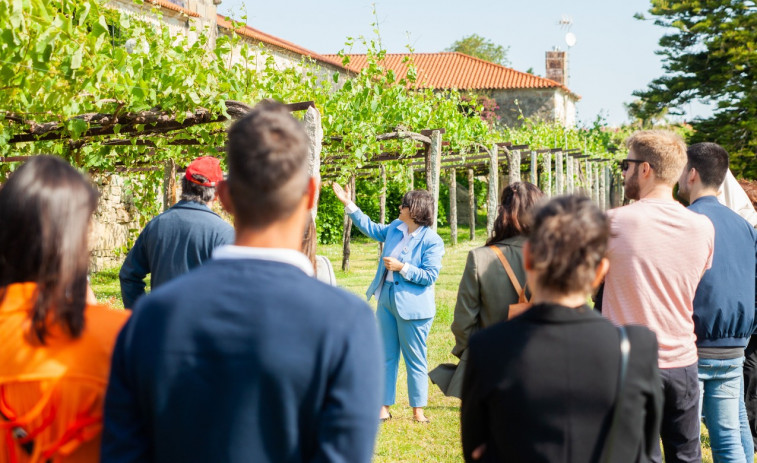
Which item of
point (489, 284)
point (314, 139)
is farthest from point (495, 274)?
point (314, 139)

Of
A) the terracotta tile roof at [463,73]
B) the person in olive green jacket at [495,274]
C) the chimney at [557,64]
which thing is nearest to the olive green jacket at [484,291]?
the person in olive green jacket at [495,274]

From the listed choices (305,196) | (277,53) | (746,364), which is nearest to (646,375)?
(305,196)

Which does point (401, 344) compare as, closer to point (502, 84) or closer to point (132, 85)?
point (132, 85)

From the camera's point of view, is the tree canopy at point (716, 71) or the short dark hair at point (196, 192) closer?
the short dark hair at point (196, 192)

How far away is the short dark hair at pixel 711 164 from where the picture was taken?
3.89 metres

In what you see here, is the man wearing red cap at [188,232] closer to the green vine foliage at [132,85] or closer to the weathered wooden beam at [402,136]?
the green vine foliage at [132,85]

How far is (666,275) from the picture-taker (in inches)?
123

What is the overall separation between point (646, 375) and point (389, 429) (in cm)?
370

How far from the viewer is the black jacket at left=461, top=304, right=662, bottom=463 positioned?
77.5 inches

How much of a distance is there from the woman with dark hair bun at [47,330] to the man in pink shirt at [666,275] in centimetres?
215

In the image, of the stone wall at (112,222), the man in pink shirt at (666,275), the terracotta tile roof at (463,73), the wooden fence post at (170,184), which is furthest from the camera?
the terracotta tile roof at (463,73)

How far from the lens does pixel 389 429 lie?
18.2 feet

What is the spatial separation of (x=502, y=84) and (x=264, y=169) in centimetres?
4216

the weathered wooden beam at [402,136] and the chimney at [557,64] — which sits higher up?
the chimney at [557,64]
